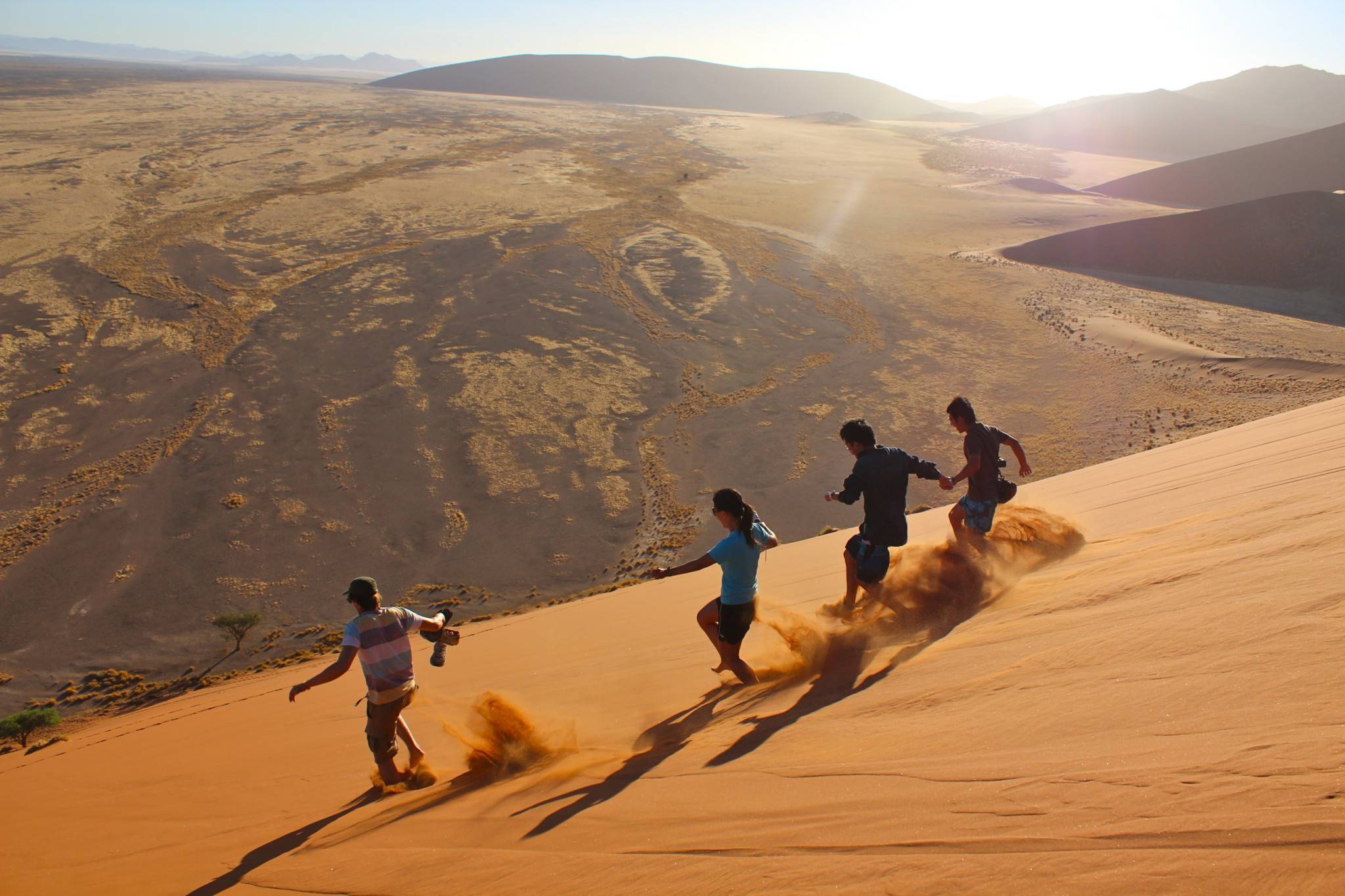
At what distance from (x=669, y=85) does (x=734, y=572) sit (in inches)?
5407

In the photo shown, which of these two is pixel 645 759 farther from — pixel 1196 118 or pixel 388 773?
pixel 1196 118

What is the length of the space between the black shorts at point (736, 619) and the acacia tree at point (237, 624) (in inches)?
290

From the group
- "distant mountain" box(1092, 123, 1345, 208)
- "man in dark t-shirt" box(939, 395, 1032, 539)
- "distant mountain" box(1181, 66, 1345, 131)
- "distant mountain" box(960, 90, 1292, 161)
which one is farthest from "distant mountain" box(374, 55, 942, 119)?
"man in dark t-shirt" box(939, 395, 1032, 539)

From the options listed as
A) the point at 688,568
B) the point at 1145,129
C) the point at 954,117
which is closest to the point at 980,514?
the point at 688,568

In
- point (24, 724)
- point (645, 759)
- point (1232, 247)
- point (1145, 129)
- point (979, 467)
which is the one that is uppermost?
point (1145, 129)

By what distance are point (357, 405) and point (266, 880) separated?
12760 millimetres

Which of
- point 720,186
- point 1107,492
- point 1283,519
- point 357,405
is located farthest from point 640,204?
point 1283,519

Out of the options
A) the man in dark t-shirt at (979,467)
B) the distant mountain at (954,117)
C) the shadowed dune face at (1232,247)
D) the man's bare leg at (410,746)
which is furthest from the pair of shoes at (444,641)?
the distant mountain at (954,117)

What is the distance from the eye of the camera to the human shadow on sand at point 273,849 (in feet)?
10.3

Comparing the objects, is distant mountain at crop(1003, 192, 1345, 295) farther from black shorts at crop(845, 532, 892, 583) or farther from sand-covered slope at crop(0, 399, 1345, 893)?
black shorts at crop(845, 532, 892, 583)

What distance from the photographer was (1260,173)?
145 feet

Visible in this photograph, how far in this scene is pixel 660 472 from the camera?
1355 centimetres

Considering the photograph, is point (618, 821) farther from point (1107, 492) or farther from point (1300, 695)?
point (1107, 492)

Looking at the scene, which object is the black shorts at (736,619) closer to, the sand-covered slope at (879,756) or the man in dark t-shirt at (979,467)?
the sand-covered slope at (879,756)
